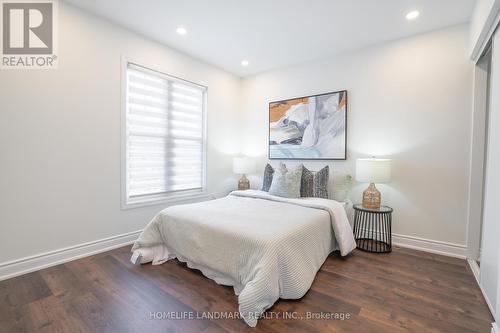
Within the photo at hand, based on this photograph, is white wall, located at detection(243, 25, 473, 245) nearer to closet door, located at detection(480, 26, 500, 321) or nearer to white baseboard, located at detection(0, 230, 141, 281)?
closet door, located at detection(480, 26, 500, 321)

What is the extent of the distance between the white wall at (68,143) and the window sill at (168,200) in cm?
9

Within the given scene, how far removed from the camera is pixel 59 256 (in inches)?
91.8

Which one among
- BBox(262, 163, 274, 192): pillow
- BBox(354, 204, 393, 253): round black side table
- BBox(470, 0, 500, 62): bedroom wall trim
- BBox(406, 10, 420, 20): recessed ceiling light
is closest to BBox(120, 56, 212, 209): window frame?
BBox(262, 163, 274, 192): pillow

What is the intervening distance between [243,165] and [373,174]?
210cm

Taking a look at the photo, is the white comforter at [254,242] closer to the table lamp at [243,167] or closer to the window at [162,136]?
the window at [162,136]

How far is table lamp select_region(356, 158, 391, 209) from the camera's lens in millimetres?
2645

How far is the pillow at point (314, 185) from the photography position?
306cm

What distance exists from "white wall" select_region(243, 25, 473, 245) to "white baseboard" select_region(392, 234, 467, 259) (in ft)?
0.17

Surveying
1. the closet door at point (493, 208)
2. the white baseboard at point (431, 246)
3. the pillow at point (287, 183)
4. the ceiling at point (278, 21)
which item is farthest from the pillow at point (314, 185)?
the ceiling at point (278, 21)

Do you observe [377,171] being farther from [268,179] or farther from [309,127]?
[268,179]

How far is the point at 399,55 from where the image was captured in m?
2.92

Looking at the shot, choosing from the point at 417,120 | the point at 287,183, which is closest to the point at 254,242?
the point at 287,183

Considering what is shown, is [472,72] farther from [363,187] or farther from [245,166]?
[245,166]

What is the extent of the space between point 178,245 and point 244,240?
85cm
